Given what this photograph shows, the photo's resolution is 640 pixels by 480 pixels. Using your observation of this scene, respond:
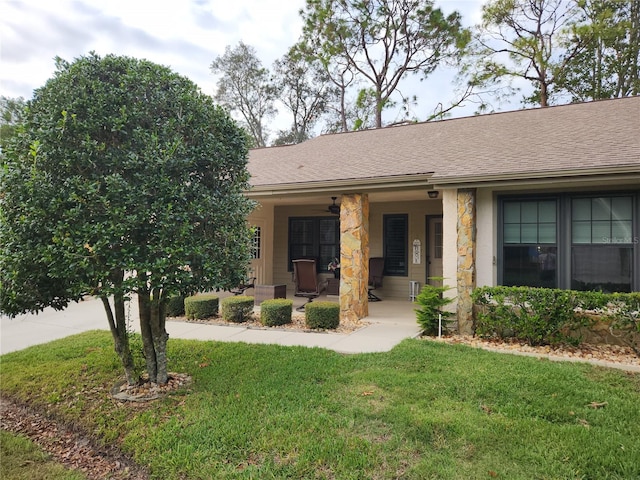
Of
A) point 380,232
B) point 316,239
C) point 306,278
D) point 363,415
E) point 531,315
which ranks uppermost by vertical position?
point 380,232

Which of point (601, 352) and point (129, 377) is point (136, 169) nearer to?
point (129, 377)

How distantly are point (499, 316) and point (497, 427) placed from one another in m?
2.92

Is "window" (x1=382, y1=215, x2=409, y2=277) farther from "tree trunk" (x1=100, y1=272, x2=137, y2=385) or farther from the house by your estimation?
"tree trunk" (x1=100, y1=272, x2=137, y2=385)

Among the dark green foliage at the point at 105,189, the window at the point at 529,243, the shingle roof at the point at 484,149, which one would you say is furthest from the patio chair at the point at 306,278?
the dark green foliage at the point at 105,189

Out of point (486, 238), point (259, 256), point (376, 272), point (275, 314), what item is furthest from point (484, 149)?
point (259, 256)

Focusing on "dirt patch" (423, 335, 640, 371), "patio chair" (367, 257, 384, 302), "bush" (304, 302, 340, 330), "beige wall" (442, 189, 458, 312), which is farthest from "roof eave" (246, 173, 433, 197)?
"patio chair" (367, 257, 384, 302)

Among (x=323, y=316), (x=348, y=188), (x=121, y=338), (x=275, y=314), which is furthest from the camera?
(x=348, y=188)

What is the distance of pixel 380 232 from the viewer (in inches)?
414

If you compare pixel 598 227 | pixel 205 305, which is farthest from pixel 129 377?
pixel 598 227

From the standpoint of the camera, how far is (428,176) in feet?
21.4

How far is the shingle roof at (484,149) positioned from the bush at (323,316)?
2.25 meters

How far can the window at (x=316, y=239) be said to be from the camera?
436 inches

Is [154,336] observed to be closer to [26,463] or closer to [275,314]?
[26,463]

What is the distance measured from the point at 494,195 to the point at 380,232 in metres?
4.38
